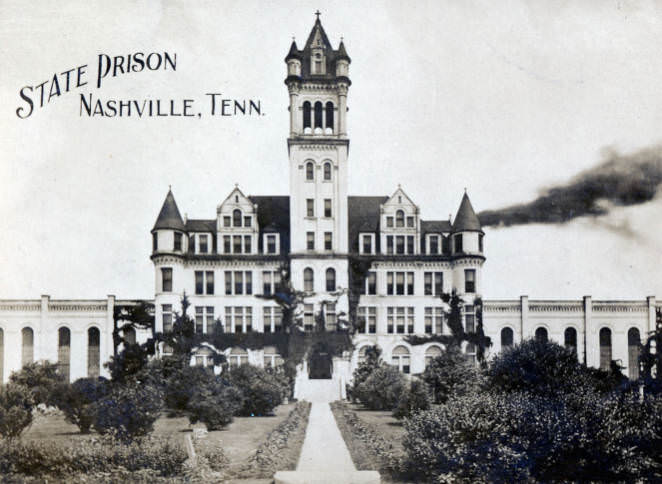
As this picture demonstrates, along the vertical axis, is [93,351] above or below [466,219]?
below

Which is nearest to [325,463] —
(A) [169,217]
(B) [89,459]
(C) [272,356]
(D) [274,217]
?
(B) [89,459]

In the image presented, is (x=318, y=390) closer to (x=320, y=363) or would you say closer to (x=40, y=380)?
(x=320, y=363)

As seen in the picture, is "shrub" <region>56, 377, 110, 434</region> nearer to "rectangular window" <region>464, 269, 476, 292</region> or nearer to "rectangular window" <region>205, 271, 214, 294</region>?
"rectangular window" <region>205, 271, 214, 294</region>

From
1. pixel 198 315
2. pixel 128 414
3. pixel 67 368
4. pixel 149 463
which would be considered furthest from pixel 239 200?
pixel 149 463

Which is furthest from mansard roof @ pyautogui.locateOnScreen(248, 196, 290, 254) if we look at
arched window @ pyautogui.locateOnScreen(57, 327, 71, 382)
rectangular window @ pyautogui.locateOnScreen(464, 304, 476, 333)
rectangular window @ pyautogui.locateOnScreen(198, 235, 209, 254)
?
arched window @ pyautogui.locateOnScreen(57, 327, 71, 382)

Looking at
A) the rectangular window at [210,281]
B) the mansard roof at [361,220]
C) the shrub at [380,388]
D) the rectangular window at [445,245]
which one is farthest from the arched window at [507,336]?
the rectangular window at [210,281]

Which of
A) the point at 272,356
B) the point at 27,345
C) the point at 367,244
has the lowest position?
the point at 272,356

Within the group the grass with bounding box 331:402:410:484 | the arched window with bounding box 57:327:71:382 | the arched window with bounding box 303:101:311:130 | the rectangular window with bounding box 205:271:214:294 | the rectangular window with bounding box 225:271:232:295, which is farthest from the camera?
the rectangular window with bounding box 225:271:232:295
